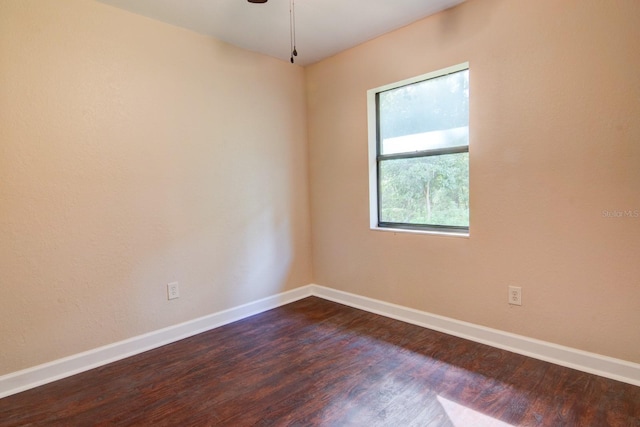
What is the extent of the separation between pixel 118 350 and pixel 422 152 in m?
2.81

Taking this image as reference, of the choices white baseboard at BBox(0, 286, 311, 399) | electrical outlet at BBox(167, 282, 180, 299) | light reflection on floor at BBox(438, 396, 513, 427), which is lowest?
light reflection on floor at BBox(438, 396, 513, 427)

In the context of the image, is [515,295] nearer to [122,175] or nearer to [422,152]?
[422,152]

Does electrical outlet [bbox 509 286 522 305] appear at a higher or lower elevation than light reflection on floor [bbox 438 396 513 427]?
higher

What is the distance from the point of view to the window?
2609 millimetres

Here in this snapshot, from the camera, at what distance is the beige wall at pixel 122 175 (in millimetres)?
2062

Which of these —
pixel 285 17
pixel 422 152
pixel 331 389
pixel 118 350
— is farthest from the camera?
pixel 422 152

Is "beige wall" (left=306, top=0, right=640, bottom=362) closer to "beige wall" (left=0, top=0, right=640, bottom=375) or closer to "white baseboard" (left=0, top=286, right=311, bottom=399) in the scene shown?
"beige wall" (left=0, top=0, right=640, bottom=375)

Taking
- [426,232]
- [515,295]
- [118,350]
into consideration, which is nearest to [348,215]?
[426,232]

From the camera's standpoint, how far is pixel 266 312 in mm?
3258

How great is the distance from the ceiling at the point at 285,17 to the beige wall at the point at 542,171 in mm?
200

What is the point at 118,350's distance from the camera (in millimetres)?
2414

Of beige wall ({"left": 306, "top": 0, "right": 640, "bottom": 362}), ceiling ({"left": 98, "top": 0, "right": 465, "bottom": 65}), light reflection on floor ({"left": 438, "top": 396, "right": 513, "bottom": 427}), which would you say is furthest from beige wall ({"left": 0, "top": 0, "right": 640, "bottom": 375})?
light reflection on floor ({"left": 438, "top": 396, "right": 513, "bottom": 427})

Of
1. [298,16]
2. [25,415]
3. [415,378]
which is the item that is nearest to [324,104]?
[298,16]

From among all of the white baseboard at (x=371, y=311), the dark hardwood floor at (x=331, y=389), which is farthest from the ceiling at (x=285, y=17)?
the dark hardwood floor at (x=331, y=389)
